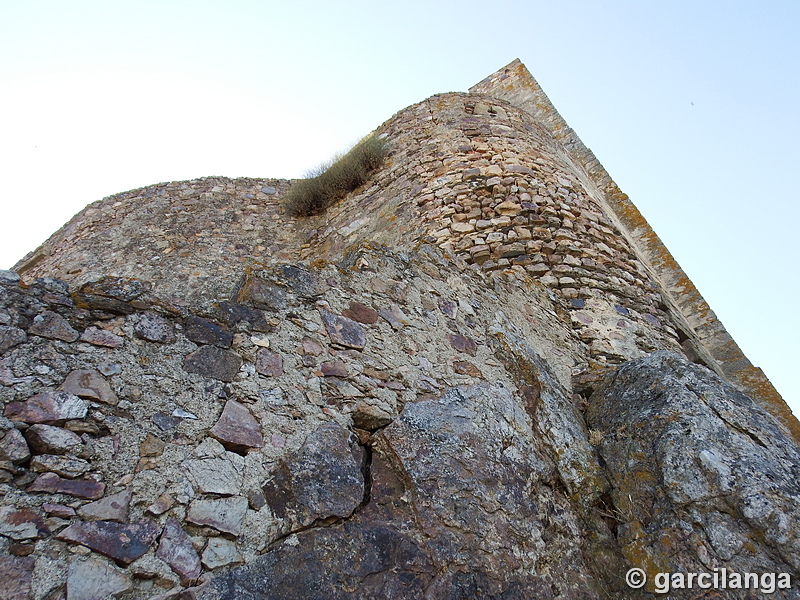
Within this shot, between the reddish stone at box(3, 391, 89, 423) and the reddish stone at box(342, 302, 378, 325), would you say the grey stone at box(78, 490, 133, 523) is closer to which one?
the reddish stone at box(3, 391, 89, 423)

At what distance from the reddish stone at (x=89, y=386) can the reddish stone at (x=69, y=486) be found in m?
0.25

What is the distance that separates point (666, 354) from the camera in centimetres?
282

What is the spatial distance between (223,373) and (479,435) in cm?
104

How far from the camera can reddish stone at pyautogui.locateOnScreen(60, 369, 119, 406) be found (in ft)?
5.37

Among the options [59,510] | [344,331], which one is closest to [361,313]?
[344,331]

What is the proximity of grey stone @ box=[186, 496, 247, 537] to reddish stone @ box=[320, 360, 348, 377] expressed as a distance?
677mm

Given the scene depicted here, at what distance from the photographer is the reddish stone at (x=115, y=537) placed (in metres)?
1.38

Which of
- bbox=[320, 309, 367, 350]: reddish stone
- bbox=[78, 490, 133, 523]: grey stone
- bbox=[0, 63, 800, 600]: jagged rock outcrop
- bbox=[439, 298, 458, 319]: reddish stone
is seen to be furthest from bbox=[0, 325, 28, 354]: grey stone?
bbox=[439, 298, 458, 319]: reddish stone

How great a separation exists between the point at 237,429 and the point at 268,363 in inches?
13.2

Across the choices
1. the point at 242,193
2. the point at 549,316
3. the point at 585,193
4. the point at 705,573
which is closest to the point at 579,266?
the point at 549,316

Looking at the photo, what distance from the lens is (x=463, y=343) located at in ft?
9.43

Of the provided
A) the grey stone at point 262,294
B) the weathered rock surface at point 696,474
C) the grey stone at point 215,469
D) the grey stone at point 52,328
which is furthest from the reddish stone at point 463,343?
the grey stone at point 52,328

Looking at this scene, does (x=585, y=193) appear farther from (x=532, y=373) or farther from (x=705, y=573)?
(x=705, y=573)

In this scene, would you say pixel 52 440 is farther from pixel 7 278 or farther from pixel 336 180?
pixel 336 180
